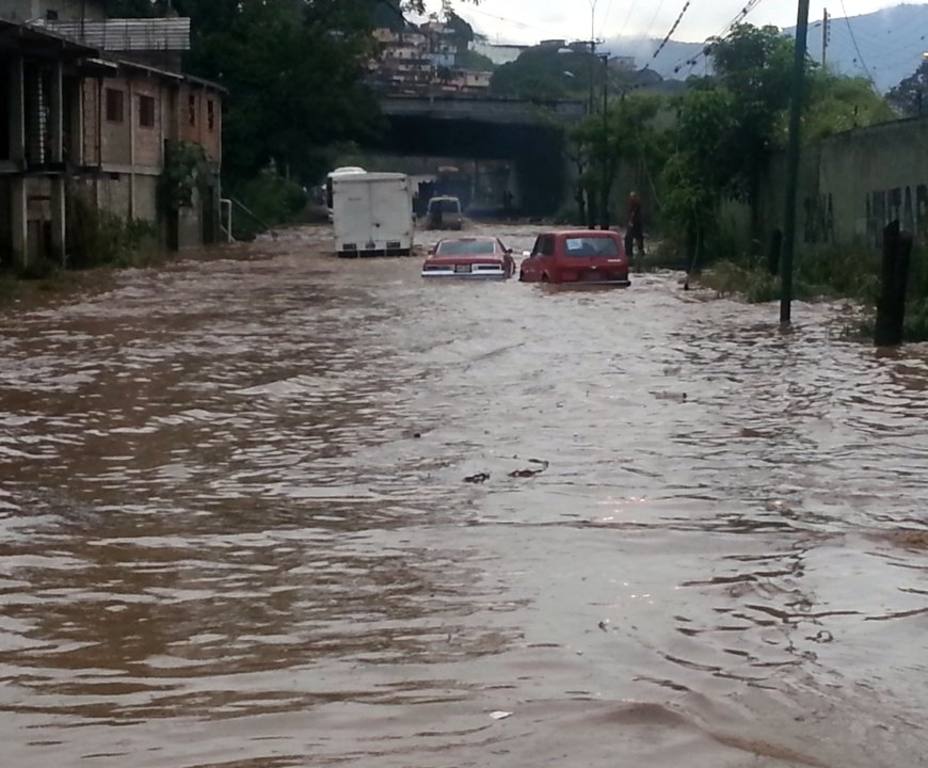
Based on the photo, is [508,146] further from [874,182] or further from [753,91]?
[874,182]

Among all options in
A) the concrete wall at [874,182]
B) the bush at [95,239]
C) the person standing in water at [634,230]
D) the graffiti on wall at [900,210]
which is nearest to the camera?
the graffiti on wall at [900,210]

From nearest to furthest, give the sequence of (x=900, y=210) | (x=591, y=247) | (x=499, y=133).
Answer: (x=900, y=210) → (x=591, y=247) → (x=499, y=133)

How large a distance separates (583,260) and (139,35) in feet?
83.0

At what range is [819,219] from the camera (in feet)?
98.0

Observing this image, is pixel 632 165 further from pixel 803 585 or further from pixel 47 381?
pixel 803 585

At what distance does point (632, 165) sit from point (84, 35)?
19896 millimetres

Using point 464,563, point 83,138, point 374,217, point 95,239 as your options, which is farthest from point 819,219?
point 464,563

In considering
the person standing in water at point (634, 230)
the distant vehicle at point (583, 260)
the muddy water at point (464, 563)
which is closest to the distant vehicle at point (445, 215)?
the person standing in water at point (634, 230)

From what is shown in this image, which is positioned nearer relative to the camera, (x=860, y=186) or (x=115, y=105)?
(x=860, y=186)

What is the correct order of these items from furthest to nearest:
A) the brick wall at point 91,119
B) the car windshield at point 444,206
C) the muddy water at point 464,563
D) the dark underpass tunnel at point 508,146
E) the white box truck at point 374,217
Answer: the dark underpass tunnel at point 508,146
the car windshield at point 444,206
the white box truck at point 374,217
the brick wall at point 91,119
the muddy water at point 464,563

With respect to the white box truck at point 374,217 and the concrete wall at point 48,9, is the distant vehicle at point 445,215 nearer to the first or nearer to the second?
the concrete wall at point 48,9

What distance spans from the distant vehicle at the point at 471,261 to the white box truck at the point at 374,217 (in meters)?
12.3

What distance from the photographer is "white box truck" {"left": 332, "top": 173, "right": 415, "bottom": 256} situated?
149ft

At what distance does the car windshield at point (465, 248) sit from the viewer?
32.6m
